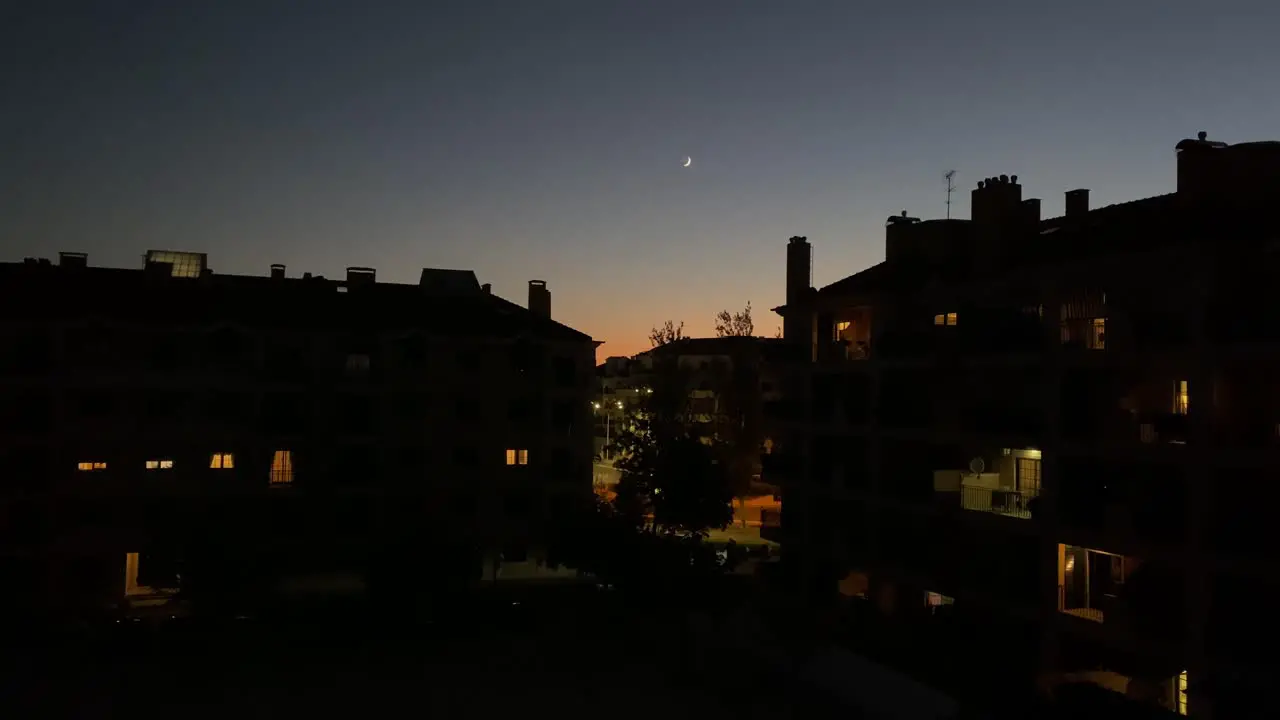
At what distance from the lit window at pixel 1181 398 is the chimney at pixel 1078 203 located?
12.5 metres

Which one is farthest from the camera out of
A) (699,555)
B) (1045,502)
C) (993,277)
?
(699,555)

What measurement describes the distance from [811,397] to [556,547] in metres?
14.4

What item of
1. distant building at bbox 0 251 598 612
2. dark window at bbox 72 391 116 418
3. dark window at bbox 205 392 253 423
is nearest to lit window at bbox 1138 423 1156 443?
distant building at bbox 0 251 598 612

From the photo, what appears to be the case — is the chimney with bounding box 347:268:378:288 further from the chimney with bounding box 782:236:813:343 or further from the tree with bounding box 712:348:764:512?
the tree with bounding box 712:348:764:512

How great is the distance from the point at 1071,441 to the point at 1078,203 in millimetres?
13142

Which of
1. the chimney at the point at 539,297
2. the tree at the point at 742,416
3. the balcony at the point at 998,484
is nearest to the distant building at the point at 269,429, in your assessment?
the chimney at the point at 539,297

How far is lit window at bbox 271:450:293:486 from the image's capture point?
180ft

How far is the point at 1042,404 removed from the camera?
1474 inches

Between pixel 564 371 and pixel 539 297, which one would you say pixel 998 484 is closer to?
pixel 564 371

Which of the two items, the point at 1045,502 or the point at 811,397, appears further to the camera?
the point at 811,397

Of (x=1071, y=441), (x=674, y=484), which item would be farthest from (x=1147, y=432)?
(x=674, y=484)

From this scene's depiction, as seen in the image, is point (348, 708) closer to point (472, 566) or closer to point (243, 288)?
point (472, 566)

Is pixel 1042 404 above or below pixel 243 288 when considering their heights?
below

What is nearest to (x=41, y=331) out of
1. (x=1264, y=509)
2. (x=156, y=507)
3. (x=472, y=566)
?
(x=156, y=507)
